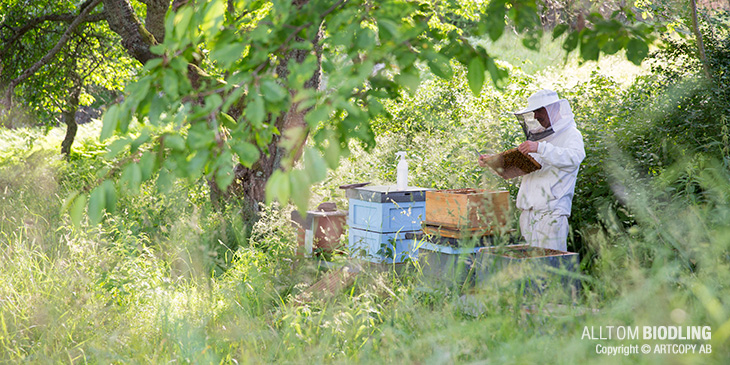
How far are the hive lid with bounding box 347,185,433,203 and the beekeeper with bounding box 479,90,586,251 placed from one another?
58 centimetres

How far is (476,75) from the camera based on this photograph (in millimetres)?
1933

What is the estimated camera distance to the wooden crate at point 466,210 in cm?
348

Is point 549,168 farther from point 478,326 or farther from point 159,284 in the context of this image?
point 159,284

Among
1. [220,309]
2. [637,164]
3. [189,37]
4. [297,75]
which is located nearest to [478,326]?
[297,75]

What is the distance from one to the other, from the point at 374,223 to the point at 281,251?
4.37 ft

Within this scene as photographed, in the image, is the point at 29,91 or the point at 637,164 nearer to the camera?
the point at 637,164

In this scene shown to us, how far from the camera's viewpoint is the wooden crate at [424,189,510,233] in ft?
11.4

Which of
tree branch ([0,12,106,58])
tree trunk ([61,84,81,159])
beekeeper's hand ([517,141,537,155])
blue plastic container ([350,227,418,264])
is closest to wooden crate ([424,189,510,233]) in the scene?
blue plastic container ([350,227,418,264])

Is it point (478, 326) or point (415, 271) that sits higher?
point (478, 326)

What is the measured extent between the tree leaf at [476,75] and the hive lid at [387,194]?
220cm

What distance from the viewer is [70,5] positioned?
10.2m

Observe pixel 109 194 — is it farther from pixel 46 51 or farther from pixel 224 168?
pixel 46 51

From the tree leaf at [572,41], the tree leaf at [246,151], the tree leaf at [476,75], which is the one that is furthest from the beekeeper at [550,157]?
the tree leaf at [246,151]

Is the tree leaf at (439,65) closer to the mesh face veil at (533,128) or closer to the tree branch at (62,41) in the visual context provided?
the mesh face veil at (533,128)
